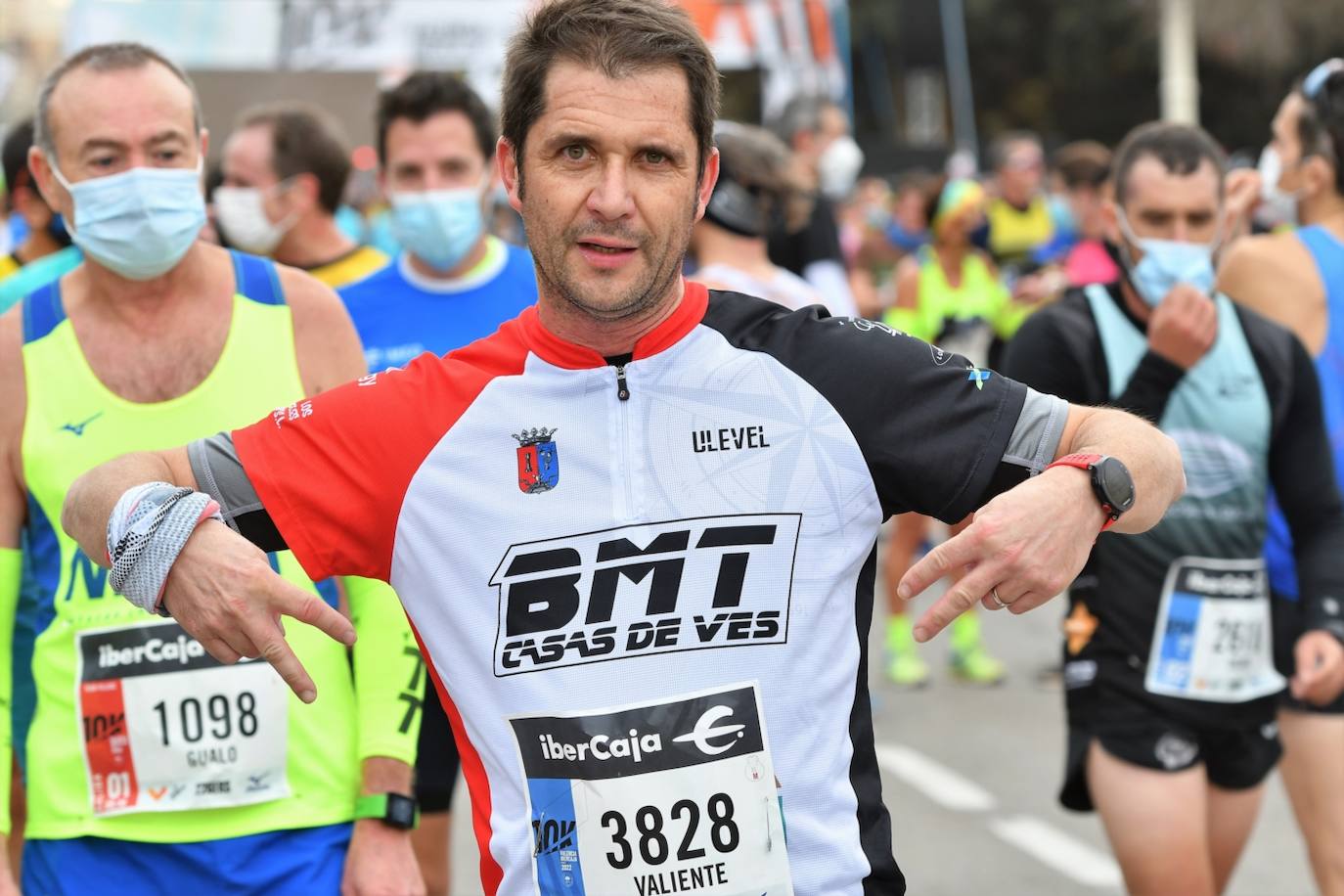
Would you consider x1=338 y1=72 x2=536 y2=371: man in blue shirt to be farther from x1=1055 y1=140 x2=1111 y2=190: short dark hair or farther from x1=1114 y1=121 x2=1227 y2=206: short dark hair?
x1=1055 y1=140 x2=1111 y2=190: short dark hair

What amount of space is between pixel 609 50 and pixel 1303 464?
2.75 meters

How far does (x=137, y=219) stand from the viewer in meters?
3.75

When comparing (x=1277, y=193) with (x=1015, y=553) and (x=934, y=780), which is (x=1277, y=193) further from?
(x=1015, y=553)

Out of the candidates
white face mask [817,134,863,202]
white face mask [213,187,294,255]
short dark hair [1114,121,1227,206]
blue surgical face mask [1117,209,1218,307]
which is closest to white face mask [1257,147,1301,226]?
short dark hair [1114,121,1227,206]

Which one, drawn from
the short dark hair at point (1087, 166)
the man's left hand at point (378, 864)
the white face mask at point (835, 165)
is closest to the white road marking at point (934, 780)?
the man's left hand at point (378, 864)

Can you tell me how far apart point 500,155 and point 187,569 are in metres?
0.85

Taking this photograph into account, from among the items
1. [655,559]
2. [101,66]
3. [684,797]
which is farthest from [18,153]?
[684,797]

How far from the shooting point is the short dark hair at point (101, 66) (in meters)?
3.87

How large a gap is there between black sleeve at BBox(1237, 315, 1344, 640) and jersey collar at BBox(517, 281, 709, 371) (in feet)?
7.97

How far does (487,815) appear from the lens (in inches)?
112

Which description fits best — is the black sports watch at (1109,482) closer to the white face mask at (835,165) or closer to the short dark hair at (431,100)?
the short dark hair at (431,100)

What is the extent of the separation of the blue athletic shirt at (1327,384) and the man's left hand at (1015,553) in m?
2.78

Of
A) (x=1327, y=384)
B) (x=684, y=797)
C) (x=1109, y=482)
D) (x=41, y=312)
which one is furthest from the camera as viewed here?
(x=1327, y=384)

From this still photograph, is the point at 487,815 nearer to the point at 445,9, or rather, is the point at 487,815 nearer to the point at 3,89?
the point at 445,9
